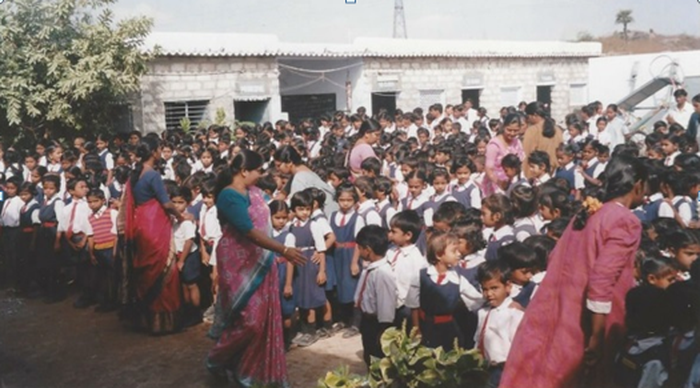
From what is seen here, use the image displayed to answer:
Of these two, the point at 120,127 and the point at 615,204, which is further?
the point at 120,127

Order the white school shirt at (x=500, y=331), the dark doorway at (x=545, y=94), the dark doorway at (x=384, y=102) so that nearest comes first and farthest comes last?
the white school shirt at (x=500, y=331), the dark doorway at (x=384, y=102), the dark doorway at (x=545, y=94)

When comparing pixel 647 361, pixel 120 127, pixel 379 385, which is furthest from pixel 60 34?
pixel 647 361

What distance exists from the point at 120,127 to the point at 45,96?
1.88 m

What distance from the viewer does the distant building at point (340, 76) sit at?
12.0 meters

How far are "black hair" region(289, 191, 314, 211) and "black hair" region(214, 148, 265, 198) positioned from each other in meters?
0.92

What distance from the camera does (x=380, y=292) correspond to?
3727 millimetres

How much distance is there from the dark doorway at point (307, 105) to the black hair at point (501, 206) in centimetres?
1168

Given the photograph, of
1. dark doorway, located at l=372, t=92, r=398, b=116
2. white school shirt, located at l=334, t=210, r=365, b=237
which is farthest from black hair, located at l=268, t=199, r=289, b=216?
dark doorway, located at l=372, t=92, r=398, b=116

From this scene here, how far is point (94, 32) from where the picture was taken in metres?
10.2

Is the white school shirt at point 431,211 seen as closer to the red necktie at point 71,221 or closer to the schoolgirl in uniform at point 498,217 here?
the schoolgirl in uniform at point 498,217

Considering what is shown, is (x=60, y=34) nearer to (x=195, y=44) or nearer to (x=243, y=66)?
(x=195, y=44)

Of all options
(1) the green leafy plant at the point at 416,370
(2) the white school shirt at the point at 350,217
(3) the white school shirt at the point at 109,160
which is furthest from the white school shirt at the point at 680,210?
(3) the white school shirt at the point at 109,160

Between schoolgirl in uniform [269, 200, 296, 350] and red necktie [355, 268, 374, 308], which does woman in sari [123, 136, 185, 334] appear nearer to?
schoolgirl in uniform [269, 200, 296, 350]

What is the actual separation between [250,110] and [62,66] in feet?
14.7
